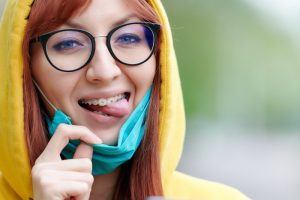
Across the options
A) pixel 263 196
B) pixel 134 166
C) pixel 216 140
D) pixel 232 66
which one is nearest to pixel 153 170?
pixel 134 166

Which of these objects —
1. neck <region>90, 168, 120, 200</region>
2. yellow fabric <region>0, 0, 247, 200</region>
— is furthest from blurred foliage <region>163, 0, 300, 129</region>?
neck <region>90, 168, 120, 200</region>

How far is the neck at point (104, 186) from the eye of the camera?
5.48 ft

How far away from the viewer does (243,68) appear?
562 cm

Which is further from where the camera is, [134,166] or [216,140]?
[216,140]

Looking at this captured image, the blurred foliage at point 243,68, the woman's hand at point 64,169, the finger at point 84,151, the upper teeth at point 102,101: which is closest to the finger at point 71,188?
the woman's hand at point 64,169

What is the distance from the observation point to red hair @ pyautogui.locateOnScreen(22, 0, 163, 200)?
1502 millimetres

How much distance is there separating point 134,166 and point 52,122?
23cm

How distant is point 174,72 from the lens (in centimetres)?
168

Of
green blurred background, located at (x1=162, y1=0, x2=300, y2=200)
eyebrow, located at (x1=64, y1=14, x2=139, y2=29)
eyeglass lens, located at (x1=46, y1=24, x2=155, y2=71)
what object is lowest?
green blurred background, located at (x1=162, y1=0, x2=300, y2=200)

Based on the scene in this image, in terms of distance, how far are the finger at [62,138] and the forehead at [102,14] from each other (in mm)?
225

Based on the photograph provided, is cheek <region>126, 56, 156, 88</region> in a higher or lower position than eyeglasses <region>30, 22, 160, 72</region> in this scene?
lower

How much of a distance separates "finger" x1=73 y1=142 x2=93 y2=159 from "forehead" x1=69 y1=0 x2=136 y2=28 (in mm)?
259

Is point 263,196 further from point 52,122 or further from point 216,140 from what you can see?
point 52,122

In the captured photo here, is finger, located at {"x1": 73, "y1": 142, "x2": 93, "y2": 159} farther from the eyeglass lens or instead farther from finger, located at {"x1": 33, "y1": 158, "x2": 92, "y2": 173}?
the eyeglass lens
